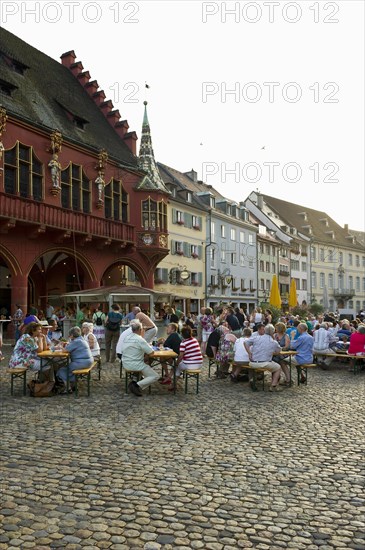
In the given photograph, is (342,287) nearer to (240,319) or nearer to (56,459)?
(240,319)

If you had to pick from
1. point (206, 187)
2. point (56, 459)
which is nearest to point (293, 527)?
point (56, 459)

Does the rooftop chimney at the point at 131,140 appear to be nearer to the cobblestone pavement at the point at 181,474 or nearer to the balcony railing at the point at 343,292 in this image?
the cobblestone pavement at the point at 181,474

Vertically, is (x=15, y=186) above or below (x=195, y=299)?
above

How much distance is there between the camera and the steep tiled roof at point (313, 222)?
70.4m

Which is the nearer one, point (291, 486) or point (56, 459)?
point (291, 486)

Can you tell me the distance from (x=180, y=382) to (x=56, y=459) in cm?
662

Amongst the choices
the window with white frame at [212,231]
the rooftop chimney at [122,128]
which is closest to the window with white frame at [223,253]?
the window with white frame at [212,231]

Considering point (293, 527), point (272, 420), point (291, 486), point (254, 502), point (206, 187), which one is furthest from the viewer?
point (206, 187)

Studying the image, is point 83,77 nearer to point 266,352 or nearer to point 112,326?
point 112,326

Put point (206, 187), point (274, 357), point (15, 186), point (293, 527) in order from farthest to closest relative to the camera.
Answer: point (206, 187)
point (15, 186)
point (274, 357)
point (293, 527)

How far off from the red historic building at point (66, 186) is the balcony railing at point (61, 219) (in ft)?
0.16

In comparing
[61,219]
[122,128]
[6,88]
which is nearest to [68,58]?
[122,128]

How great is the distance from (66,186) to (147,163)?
7728 mm

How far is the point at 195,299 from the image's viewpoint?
43531 mm
